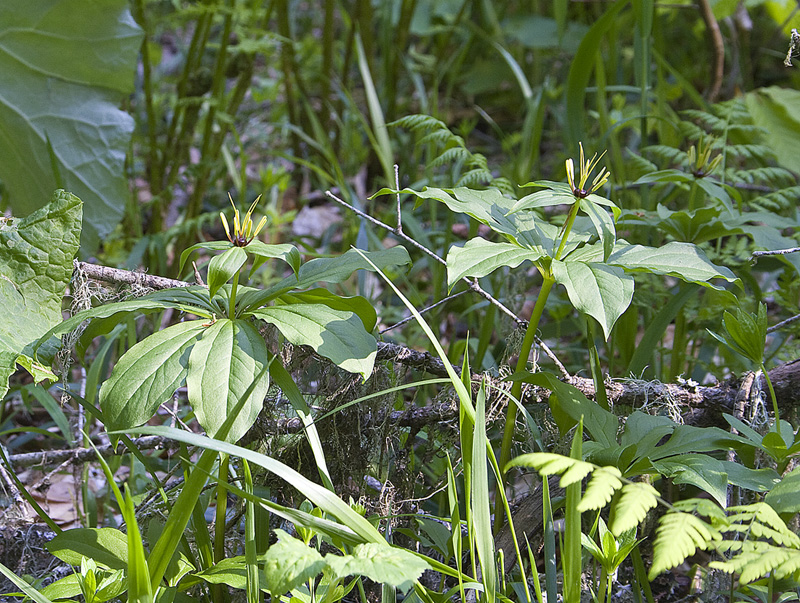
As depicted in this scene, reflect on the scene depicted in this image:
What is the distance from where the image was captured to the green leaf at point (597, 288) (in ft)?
3.14

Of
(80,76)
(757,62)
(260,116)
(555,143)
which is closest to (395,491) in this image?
(80,76)

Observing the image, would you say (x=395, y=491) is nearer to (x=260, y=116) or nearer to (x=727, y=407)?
(x=727, y=407)

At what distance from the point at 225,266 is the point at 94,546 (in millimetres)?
507

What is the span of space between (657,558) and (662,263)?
527 mm

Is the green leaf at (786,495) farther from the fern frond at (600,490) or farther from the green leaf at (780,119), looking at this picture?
the green leaf at (780,119)

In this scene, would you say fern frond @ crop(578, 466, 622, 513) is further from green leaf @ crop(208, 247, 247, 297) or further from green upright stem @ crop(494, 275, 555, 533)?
green leaf @ crop(208, 247, 247, 297)

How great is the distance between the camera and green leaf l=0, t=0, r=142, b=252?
228 centimetres

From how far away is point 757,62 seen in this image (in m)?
3.65

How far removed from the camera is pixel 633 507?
73 centimetres

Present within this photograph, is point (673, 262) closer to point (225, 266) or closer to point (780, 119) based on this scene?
point (225, 266)

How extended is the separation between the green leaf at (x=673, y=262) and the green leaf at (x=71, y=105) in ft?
5.93

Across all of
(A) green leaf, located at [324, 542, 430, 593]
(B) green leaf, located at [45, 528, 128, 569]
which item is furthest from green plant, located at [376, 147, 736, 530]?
(B) green leaf, located at [45, 528, 128, 569]

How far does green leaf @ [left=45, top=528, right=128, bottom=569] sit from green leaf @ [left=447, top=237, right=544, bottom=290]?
668mm

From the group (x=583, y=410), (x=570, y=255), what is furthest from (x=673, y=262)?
(x=583, y=410)
